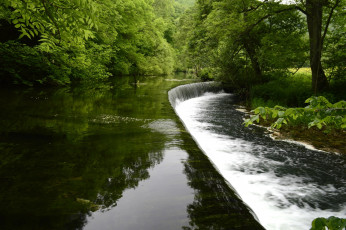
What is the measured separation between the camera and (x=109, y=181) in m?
3.11

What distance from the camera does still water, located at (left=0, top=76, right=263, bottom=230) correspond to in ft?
7.75

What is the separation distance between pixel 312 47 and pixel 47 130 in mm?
10503

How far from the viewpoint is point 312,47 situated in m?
10.5

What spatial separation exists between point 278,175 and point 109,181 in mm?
3772

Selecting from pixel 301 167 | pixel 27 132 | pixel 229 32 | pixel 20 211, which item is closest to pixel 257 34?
pixel 229 32

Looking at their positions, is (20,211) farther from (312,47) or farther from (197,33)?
(197,33)

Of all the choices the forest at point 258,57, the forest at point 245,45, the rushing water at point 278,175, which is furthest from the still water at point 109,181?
the forest at point 245,45

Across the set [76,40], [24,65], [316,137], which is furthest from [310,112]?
[24,65]

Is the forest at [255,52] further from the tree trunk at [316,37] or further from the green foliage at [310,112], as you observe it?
the green foliage at [310,112]

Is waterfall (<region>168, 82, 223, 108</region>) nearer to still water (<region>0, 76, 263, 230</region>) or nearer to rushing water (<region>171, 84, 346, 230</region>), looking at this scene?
rushing water (<region>171, 84, 346, 230</region>)

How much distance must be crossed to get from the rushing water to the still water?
1.19 m

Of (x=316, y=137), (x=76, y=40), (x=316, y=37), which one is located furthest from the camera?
(x=316, y=37)

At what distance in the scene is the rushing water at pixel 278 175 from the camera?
13.0 ft

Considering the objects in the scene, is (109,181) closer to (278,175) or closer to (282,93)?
(278,175)
